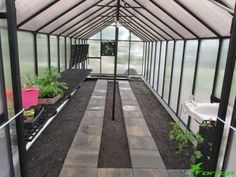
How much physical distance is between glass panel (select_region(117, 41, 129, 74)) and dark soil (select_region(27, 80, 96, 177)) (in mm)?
5700

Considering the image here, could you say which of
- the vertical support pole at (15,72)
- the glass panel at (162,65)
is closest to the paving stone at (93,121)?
the glass panel at (162,65)

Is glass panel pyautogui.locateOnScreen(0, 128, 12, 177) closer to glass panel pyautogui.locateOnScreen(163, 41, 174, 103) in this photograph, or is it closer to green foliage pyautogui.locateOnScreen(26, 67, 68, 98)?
green foliage pyautogui.locateOnScreen(26, 67, 68, 98)

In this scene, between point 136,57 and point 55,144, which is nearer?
point 55,144

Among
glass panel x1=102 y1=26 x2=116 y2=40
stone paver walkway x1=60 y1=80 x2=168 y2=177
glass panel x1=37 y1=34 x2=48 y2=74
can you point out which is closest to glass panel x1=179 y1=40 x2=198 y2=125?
stone paver walkway x1=60 y1=80 x2=168 y2=177

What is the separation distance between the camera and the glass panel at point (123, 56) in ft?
36.5

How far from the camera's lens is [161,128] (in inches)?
189

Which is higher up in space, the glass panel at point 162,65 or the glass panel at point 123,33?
the glass panel at point 123,33

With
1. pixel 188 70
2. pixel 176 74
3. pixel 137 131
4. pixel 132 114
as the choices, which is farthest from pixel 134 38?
pixel 137 131

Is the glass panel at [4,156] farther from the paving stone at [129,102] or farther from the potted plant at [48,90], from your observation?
the paving stone at [129,102]

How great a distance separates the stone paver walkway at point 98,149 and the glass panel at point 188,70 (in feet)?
3.70

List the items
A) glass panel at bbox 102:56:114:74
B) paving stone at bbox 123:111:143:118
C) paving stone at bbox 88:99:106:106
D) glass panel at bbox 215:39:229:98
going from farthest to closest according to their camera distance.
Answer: glass panel at bbox 102:56:114:74 → paving stone at bbox 88:99:106:106 → paving stone at bbox 123:111:143:118 → glass panel at bbox 215:39:229:98

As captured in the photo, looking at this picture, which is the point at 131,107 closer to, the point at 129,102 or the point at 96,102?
the point at 129,102

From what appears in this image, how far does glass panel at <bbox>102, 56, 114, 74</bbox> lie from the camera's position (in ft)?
36.6

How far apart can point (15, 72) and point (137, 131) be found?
3490 mm
